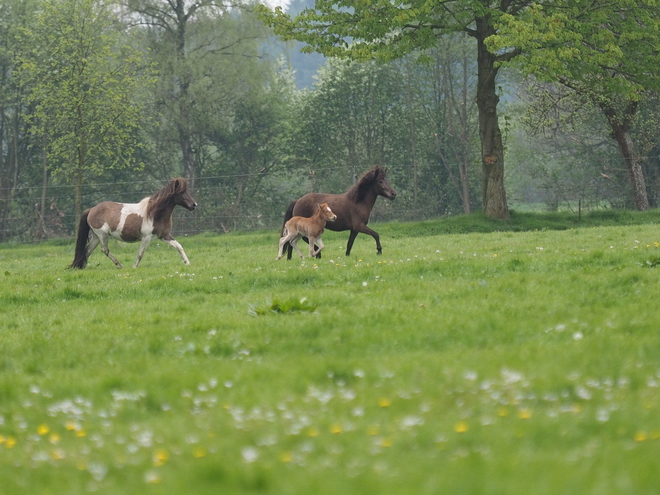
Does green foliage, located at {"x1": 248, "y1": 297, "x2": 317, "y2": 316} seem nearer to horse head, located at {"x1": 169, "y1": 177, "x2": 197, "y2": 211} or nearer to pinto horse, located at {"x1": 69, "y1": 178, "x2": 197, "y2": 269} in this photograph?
pinto horse, located at {"x1": 69, "y1": 178, "x2": 197, "y2": 269}

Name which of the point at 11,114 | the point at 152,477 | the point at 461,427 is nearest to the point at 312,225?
the point at 461,427

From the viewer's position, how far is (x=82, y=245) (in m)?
19.9

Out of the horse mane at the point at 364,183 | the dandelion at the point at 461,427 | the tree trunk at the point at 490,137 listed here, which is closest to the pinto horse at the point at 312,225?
the horse mane at the point at 364,183

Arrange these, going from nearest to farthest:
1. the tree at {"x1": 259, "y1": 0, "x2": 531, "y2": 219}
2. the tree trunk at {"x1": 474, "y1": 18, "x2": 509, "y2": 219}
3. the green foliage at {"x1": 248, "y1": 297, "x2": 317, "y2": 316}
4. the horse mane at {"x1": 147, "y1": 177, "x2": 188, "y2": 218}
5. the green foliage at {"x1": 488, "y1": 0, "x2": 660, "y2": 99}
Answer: the green foliage at {"x1": 248, "y1": 297, "x2": 317, "y2": 316}
the horse mane at {"x1": 147, "y1": 177, "x2": 188, "y2": 218}
the green foliage at {"x1": 488, "y1": 0, "x2": 660, "y2": 99}
the tree at {"x1": 259, "y1": 0, "x2": 531, "y2": 219}
the tree trunk at {"x1": 474, "y1": 18, "x2": 509, "y2": 219}

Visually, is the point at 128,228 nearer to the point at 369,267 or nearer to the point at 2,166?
the point at 369,267

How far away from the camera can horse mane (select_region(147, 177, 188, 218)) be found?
64.4ft

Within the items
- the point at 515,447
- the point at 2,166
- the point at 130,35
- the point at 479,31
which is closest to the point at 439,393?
the point at 515,447

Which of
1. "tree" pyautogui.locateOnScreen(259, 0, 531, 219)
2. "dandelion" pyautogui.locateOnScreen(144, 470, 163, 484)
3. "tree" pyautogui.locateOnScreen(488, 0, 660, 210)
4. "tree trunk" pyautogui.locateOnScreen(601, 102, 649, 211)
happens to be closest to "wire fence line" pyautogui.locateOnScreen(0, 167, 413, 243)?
"tree" pyautogui.locateOnScreen(259, 0, 531, 219)

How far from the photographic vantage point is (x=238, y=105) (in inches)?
2085

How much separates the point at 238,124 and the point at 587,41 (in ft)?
98.6

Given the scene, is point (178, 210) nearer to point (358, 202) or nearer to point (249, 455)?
point (358, 202)

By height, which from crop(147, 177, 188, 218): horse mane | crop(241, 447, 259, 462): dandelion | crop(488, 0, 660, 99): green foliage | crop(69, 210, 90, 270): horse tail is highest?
crop(488, 0, 660, 99): green foliage

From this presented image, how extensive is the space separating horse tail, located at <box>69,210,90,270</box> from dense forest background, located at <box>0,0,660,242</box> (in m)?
18.5

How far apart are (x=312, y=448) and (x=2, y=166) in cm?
5032
